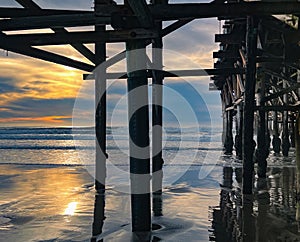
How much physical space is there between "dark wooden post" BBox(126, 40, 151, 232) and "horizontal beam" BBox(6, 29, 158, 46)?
19 cm

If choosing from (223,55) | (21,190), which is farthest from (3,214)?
(223,55)

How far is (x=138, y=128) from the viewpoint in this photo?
5664 mm

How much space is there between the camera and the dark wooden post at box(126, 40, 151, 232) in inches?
221

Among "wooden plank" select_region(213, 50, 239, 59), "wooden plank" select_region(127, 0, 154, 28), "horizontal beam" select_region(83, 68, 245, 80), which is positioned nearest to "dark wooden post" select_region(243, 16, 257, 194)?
"horizontal beam" select_region(83, 68, 245, 80)

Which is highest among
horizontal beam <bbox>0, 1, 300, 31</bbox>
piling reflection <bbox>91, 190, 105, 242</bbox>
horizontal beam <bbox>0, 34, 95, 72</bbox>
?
horizontal beam <bbox>0, 1, 300, 31</bbox>

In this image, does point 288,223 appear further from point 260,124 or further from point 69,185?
point 69,185

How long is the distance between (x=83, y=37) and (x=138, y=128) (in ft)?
4.78

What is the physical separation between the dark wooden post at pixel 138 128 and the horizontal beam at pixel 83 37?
0.61 ft

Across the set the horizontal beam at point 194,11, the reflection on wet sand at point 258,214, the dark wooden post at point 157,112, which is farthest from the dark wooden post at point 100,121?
the horizontal beam at point 194,11

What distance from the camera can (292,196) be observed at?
9.70 metres

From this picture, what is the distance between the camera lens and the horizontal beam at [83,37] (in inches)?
211

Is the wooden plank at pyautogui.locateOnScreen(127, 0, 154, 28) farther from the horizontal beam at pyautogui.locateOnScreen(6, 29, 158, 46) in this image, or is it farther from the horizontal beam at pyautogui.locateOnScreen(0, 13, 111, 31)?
the horizontal beam at pyautogui.locateOnScreen(0, 13, 111, 31)

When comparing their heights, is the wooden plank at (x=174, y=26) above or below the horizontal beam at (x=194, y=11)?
above

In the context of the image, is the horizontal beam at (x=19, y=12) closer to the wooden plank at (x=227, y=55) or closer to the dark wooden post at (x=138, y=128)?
the dark wooden post at (x=138, y=128)
